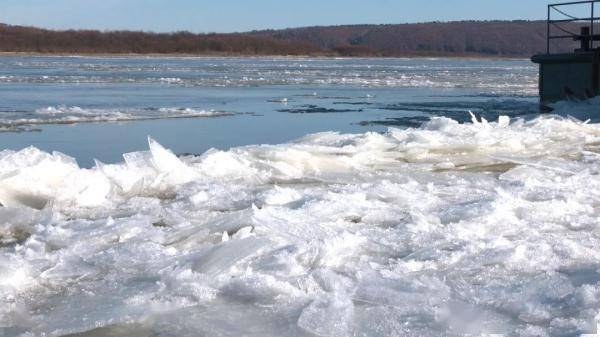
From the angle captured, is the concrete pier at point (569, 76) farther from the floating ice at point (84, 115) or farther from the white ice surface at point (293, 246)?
the white ice surface at point (293, 246)

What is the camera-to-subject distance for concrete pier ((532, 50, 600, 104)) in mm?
14288

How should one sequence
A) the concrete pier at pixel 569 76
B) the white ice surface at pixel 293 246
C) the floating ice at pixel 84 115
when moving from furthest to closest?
the concrete pier at pixel 569 76
the floating ice at pixel 84 115
the white ice surface at pixel 293 246

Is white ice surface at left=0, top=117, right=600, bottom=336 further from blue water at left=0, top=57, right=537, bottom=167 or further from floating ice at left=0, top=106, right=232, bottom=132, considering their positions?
floating ice at left=0, top=106, right=232, bottom=132

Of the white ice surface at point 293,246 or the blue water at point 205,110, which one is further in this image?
the blue water at point 205,110

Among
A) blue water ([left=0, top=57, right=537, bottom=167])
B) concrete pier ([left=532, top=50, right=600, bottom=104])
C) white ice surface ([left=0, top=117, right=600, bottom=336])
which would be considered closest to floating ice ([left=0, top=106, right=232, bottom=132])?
blue water ([left=0, top=57, right=537, bottom=167])

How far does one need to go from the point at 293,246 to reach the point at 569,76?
11995 mm

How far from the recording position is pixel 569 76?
48.7 ft

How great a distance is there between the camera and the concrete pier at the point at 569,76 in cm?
1429

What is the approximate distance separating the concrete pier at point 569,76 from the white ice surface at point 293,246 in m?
8.02

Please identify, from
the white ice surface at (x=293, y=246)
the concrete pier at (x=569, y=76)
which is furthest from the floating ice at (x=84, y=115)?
the concrete pier at (x=569, y=76)

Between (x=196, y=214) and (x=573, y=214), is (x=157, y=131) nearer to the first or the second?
(x=196, y=214)

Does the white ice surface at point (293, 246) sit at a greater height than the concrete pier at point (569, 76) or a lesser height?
lesser

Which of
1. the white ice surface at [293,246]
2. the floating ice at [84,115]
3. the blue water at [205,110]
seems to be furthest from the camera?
the floating ice at [84,115]

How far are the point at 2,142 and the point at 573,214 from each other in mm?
6290
